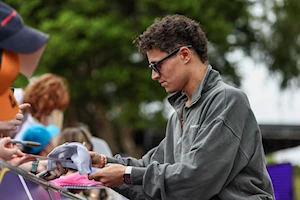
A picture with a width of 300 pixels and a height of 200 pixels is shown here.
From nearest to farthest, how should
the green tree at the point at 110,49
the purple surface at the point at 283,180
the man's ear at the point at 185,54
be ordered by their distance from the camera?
the man's ear at the point at 185,54 → the purple surface at the point at 283,180 → the green tree at the point at 110,49

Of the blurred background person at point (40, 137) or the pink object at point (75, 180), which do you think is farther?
the blurred background person at point (40, 137)

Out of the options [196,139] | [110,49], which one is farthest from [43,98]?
[110,49]

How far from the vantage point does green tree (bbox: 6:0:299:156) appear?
18828 millimetres

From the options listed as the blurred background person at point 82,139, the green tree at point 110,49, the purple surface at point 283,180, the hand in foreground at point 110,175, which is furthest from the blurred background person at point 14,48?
the green tree at point 110,49

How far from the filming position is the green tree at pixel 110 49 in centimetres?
1883

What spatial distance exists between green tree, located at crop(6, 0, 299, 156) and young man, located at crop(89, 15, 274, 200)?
13.7 meters

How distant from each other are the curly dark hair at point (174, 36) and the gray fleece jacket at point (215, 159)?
230mm

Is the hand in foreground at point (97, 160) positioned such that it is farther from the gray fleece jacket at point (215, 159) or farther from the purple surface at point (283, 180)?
the purple surface at point (283, 180)

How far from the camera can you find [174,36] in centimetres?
408

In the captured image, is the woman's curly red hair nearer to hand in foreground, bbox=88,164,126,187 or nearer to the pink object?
the pink object

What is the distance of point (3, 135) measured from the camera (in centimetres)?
427

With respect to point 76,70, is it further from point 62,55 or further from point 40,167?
point 40,167

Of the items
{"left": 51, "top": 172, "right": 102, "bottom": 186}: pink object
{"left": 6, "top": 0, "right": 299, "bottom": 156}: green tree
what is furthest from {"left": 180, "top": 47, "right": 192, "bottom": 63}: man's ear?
{"left": 6, "top": 0, "right": 299, "bottom": 156}: green tree

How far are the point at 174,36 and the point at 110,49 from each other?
15267 millimetres
